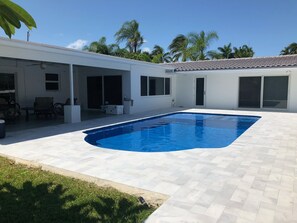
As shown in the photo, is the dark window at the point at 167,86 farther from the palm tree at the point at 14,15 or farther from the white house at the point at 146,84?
the palm tree at the point at 14,15

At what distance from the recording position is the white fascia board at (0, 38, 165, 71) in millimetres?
8961

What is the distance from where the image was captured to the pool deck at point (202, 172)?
3.42 m

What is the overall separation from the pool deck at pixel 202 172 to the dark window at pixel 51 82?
838 centimetres

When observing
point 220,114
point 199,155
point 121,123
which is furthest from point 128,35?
point 199,155

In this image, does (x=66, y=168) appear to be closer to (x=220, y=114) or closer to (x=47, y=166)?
(x=47, y=166)

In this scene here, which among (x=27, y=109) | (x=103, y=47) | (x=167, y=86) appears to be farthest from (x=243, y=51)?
(x=27, y=109)

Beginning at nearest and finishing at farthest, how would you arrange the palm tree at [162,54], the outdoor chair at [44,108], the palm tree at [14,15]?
the palm tree at [14,15] < the outdoor chair at [44,108] < the palm tree at [162,54]

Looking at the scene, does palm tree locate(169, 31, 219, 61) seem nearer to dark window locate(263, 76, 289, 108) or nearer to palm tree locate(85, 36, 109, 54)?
palm tree locate(85, 36, 109, 54)

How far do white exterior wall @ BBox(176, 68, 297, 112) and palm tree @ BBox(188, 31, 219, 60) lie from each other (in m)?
8.38

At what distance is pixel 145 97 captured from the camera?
16766mm

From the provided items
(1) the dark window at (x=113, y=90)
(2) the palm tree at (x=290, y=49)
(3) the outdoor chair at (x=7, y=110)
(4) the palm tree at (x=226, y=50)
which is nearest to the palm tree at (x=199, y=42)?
(4) the palm tree at (x=226, y=50)

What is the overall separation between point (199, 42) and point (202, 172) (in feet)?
79.9

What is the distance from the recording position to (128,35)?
104 feet

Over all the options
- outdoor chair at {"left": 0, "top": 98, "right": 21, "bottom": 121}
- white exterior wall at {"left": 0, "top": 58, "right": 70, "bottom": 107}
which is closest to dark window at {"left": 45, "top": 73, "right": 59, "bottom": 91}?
white exterior wall at {"left": 0, "top": 58, "right": 70, "bottom": 107}
